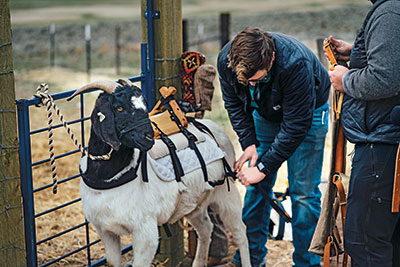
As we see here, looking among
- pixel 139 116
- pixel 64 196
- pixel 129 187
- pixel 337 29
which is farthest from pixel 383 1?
pixel 337 29

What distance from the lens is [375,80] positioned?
9.99 feet

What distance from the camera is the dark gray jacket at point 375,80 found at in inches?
117

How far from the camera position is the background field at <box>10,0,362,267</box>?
680 cm

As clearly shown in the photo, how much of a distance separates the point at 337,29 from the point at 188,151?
58.2ft

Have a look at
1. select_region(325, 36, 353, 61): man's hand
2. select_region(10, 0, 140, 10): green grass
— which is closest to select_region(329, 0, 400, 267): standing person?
select_region(325, 36, 353, 61): man's hand

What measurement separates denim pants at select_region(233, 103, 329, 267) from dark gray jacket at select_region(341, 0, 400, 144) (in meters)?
0.93

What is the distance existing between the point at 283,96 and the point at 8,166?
177 cm

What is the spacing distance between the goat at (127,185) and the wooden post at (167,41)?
2.73ft

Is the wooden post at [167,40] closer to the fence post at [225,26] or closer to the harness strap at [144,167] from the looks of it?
the harness strap at [144,167]

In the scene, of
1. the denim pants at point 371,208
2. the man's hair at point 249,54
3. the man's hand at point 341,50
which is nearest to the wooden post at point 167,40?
the man's hair at point 249,54

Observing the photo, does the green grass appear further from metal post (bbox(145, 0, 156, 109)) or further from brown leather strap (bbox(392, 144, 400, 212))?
brown leather strap (bbox(392, 144, 400, 212))

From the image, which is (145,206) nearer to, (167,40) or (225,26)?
(167,40)

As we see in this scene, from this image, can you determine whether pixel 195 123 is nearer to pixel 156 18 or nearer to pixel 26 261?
pixel 156 18

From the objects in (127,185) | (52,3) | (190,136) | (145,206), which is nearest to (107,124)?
(127,185)
